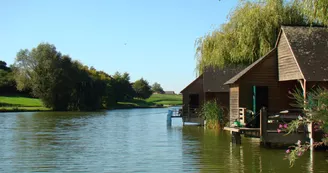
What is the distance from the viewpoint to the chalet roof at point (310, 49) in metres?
17.9

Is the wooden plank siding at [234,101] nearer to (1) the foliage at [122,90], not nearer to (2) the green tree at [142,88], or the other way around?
(1) the foliage at [122,90]

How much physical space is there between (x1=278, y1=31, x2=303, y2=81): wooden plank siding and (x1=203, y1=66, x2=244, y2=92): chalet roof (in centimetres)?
1035

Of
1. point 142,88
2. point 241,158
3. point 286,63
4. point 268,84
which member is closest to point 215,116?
point 268,84

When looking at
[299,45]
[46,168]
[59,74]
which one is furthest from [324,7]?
[59,74]

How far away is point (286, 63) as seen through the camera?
781 inches

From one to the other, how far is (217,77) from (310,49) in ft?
42.8

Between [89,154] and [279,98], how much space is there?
31.5 feet

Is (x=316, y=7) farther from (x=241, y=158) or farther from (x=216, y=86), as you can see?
(x=216, y=86)

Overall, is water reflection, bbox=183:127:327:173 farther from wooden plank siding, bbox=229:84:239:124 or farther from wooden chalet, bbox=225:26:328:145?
wooden plank siding, bbox=229:84:239:124

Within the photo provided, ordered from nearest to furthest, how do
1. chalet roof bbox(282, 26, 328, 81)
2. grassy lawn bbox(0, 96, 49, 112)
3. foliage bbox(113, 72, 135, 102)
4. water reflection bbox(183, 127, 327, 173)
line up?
water reflection bbox(183, 127, 327, 173), chalet roof bbox(282, 26, 328, 81), grassy lawn bbox(0, 96, 49, 112), foliage bbox(113, 72, 135, 102)

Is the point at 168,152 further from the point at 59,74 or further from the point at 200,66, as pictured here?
the point at 59,74

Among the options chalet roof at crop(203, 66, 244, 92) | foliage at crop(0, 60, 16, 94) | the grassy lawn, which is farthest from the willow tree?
foliage at crop(0, 60, 16, 94)

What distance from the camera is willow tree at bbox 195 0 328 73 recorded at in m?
27.2

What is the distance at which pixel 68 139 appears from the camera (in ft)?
80.4
